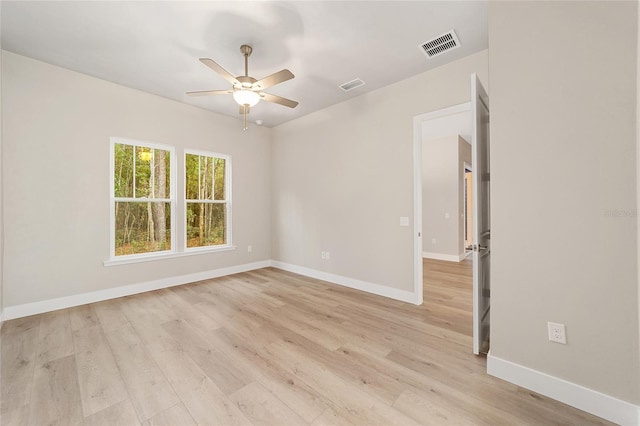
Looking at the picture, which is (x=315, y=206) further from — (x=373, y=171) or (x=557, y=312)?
(x=557, y=312)

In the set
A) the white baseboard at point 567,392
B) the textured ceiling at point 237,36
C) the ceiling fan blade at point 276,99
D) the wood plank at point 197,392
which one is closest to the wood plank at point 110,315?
the wood plank at point 197,392

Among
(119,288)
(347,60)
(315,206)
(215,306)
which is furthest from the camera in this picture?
(315,206)

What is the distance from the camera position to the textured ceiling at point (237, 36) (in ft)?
7.22

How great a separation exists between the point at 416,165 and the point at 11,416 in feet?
13.3

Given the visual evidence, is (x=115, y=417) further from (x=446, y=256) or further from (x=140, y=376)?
(x=446, y=256)

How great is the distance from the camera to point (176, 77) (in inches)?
130

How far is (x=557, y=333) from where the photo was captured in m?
1.62

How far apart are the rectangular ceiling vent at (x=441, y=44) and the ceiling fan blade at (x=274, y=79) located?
154 centimetres

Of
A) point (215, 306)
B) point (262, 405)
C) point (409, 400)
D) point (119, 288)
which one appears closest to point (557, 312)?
point (409, 400)

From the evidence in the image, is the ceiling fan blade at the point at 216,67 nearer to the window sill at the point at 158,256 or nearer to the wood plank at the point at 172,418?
the wood plank at the point at 172,418

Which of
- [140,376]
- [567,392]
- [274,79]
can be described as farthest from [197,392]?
[274,79]

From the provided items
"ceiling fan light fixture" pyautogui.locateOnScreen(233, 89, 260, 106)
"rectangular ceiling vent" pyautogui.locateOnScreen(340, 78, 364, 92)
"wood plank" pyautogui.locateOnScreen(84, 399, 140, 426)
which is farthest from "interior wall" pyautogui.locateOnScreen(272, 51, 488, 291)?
"wood plank" pyautogui.locateOnScreen(84, 399, 140, 426)

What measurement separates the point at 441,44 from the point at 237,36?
2136mm

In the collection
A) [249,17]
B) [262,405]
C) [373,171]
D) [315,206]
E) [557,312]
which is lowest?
[262,405]
